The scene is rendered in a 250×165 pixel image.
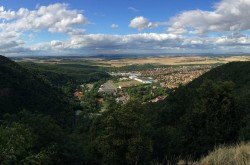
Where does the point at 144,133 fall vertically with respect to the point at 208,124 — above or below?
below

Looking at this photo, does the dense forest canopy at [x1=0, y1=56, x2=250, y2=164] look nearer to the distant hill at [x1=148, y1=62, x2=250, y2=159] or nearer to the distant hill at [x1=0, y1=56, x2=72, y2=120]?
the distant hill at [x1=148, y1=62, x2=250, y2=159]

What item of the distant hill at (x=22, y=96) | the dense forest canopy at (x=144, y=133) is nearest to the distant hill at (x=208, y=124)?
the dense forest canopy at (x=144, y=133)

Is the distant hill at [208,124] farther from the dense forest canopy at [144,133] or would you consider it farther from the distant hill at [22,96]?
the distant hill at [22,96]

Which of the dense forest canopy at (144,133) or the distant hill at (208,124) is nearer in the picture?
the dense forest canopy at (144,133)

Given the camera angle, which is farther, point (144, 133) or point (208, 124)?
point (208, 124)

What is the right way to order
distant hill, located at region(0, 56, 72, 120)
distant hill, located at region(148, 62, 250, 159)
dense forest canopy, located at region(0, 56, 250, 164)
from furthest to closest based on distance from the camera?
1. distant hill, located at region(0, 56, 72, 120)
2. distant hill, located at region(148, 62, 250, 159)
3. dense forest canopy, located at region(0, 56, 250, 164)

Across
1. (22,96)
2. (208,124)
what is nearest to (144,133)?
(208,124)

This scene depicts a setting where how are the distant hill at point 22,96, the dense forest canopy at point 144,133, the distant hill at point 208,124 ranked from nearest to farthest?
the dense forest canopy at point 144,133 → the distant hill at point 208,124 → the distant hill at point 22,96

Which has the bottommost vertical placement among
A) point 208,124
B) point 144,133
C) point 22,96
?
point 22,96

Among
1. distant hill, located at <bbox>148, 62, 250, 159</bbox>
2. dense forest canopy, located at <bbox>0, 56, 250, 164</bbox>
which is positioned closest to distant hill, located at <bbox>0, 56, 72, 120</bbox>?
dense forest canopy, located at <bbox>0, 56, 250, 164</bbox>

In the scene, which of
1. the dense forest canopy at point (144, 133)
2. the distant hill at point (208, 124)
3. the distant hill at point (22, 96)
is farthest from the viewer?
the distant hill at point (22, 96)

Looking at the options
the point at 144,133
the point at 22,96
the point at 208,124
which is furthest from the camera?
the point at 22,96

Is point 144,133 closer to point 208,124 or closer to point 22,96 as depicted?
point 208,124
